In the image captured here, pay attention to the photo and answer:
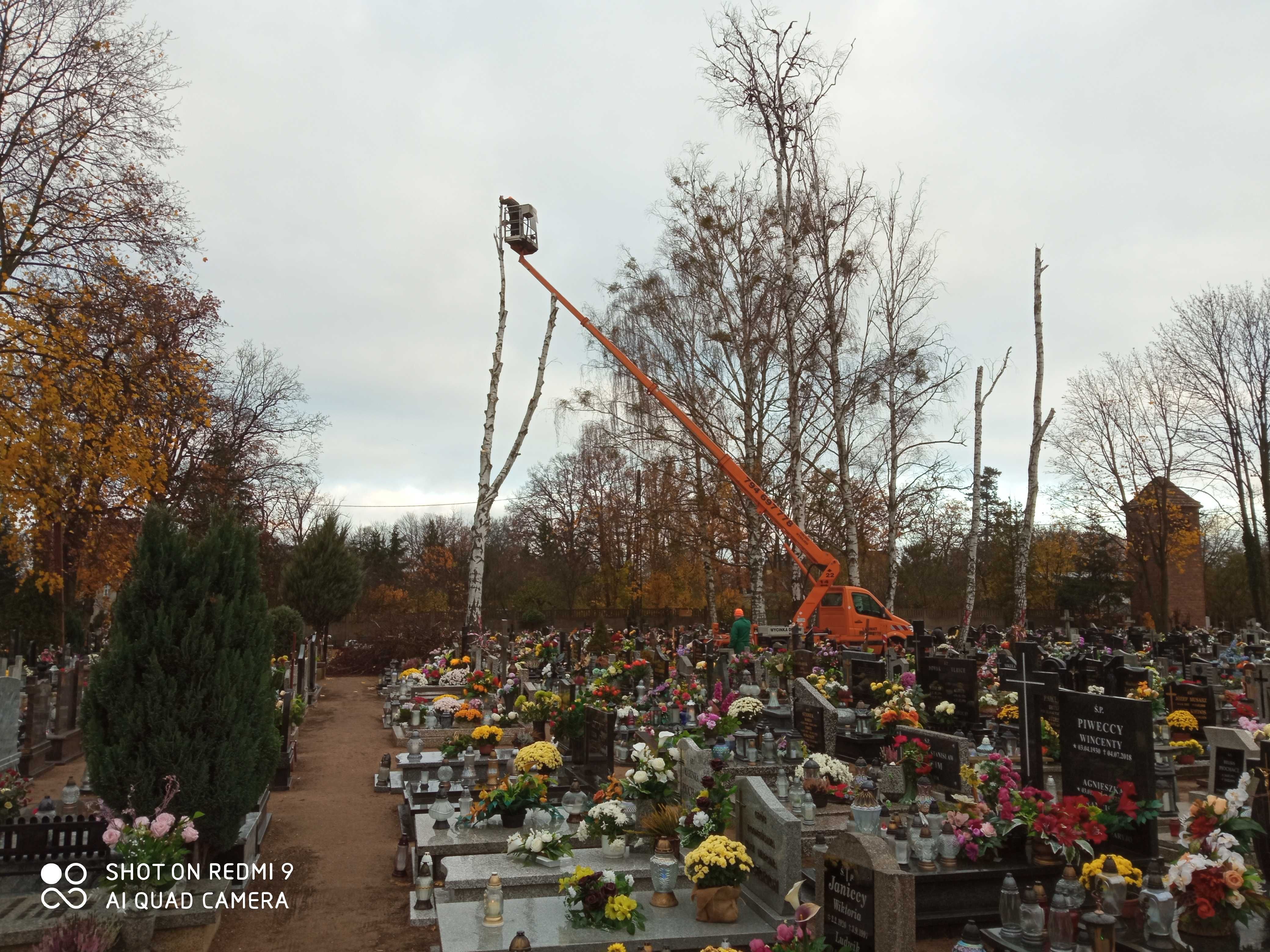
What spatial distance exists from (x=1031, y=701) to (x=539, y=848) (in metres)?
4.96

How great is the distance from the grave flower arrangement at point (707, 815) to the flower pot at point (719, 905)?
0.31 meters

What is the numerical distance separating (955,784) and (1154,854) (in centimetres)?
230

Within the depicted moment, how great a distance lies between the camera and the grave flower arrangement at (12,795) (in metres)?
6.84

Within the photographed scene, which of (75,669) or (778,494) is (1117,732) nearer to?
(75,669)

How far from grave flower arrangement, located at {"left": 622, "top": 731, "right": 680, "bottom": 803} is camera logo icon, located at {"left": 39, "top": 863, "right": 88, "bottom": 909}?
13.1 ft

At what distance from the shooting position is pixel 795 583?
2448cm

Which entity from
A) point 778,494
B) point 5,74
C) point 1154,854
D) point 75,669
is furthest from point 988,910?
point 778,494

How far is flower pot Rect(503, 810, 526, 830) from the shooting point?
25.6 ft

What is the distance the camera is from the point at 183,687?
6375mm

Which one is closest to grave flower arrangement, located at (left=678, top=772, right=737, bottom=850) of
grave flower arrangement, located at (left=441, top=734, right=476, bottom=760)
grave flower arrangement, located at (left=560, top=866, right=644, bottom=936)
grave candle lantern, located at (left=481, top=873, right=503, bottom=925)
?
grave flower arrangement, located at (left=560, top=866, right=644, bottom=936)

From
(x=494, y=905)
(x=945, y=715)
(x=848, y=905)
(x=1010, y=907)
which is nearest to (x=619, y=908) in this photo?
(x=494, y=905)

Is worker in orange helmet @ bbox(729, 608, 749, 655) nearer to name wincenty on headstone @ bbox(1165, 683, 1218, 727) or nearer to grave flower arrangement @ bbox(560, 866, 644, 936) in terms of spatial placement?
name wincenty on headstone @ bbox(1165, 683, 1218, 727)

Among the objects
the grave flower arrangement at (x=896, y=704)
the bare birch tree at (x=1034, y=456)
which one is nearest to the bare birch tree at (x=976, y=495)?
the bare birch tree at (x=1034, y=456)

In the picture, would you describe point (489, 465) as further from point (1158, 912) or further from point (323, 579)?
point (1158, 912)
